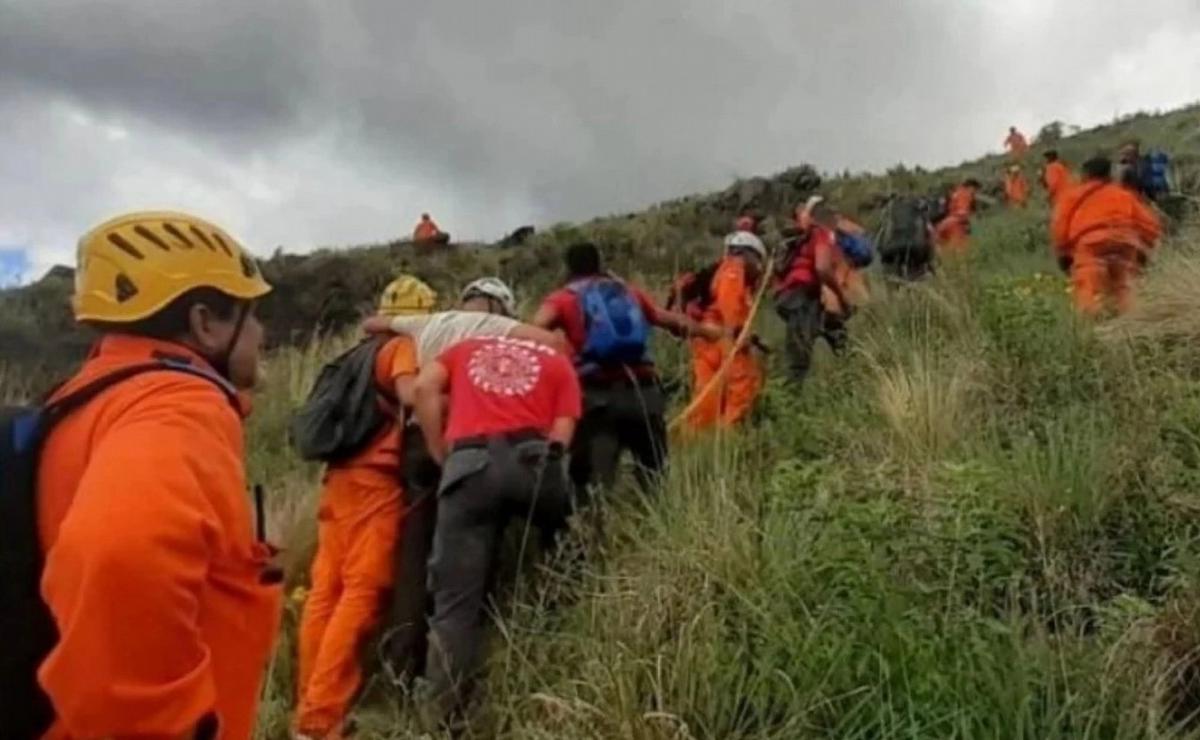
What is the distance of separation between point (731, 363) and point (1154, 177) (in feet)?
31.1

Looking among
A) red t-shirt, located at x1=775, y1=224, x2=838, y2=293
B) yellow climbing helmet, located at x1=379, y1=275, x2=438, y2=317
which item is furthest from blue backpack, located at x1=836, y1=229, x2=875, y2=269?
yellow climbing helmet, located at x1=379, y1=275, x2=438, y2=317

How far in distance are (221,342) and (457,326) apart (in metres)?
3.76

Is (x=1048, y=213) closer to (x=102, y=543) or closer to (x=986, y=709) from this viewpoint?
(x=986, y=709)

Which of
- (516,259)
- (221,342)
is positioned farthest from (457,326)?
(516,259)

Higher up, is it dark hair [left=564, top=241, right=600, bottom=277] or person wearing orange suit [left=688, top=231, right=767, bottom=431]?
dark hair [left=564, top=241, right=600, bottom=277]

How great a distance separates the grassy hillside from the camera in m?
4.64

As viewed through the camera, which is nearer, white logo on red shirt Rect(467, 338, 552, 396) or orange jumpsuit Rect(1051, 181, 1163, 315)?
white logo on red shirt Rect(467, 338, 552, 396)

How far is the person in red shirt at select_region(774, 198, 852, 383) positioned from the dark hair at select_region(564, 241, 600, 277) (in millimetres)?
2311

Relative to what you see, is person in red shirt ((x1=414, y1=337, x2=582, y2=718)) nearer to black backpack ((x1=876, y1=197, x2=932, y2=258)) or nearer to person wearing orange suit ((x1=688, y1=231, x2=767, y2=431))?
person wearing orange suit ((x1=688, y1=231, x2=767, y2=431))

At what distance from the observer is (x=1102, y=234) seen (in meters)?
10.4

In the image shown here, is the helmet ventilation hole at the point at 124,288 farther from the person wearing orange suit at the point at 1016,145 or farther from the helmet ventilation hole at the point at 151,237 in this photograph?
the person wearing orange suit at the point at 1016,145

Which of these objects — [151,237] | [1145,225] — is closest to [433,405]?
[151,237]

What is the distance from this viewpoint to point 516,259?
2939 cm

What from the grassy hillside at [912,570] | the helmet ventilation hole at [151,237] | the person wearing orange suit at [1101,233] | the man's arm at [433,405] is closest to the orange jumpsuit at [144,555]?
the helmet ventilation hole at [151,237]
